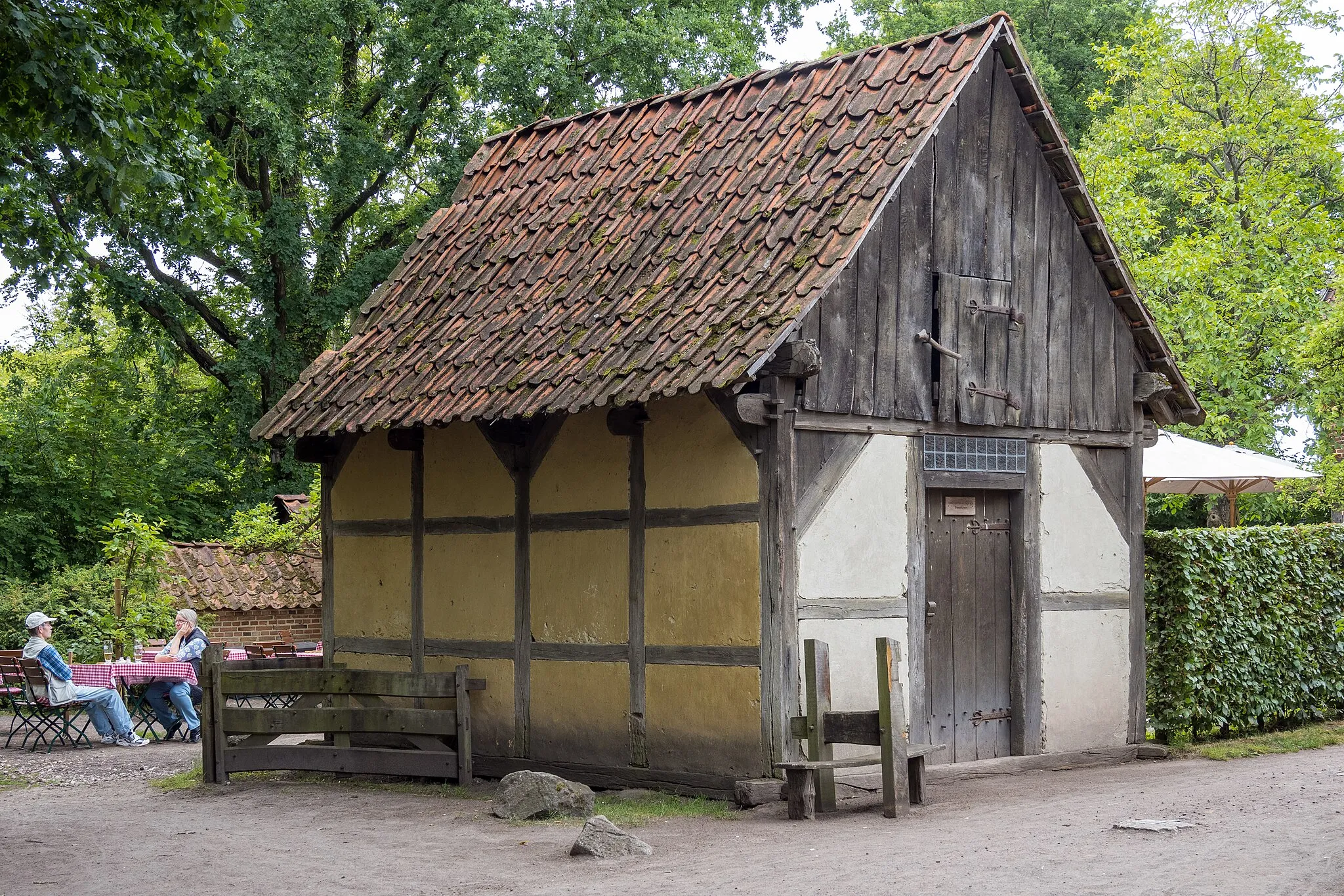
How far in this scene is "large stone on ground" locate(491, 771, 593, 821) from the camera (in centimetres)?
968

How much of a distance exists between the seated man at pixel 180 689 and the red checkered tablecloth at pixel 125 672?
0.32 ft

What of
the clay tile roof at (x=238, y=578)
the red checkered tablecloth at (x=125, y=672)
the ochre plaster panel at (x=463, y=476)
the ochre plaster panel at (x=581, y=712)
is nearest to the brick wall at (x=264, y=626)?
the clay tile roof at (x=238, y=578)

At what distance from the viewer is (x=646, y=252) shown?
37.3ft

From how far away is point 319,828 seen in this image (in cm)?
962

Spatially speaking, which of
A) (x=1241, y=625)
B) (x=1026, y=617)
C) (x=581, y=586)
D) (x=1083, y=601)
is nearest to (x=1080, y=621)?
(x=1083, y=601)

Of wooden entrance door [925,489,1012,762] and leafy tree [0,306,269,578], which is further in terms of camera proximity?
leafy tree [0,306,269,578]

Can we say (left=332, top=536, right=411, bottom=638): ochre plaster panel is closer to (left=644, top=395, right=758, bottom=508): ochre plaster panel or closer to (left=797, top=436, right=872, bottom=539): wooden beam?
(left=644, top=395, right=758, bottom=508): ochre plaster panel

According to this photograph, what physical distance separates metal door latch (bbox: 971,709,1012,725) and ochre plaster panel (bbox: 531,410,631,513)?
124 inches

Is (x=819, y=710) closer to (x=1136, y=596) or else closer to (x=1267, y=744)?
(x=1136, y=596)

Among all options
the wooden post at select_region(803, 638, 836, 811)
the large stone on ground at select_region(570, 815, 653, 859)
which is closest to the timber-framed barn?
the wooden post at select_region(803, 638, 836, 811)

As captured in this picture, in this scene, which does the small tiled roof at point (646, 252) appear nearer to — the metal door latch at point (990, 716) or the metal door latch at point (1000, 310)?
the metal door latch at point (1000, 310)

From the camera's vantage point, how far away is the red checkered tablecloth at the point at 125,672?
51.4 ft

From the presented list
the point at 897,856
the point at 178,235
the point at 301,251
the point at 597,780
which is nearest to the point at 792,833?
the point at 897,856

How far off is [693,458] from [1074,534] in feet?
11.9
